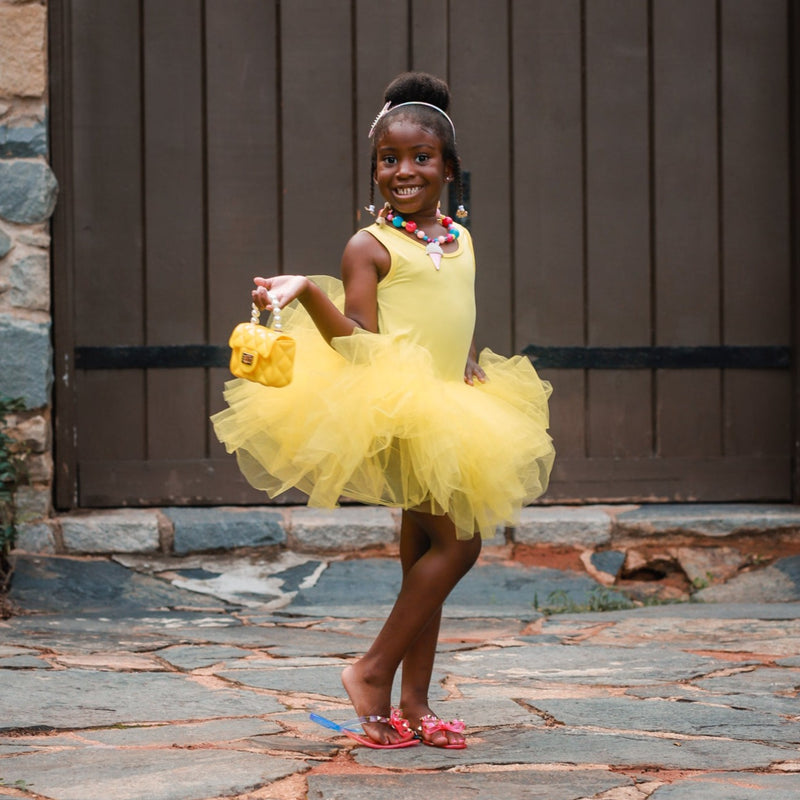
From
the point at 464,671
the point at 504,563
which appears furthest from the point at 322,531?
the point at 464,671

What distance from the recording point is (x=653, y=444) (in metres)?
4.82

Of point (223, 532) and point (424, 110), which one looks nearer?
point (424, 110)

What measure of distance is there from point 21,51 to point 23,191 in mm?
481

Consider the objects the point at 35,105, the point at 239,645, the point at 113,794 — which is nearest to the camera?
the point at 113,794

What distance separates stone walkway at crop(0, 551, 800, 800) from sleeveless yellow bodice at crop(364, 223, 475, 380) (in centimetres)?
80

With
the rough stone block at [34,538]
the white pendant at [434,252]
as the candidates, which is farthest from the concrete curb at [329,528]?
the white pendant at [434,252]

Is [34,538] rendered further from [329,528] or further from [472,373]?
[472,373]

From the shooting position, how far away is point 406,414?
2.44 m

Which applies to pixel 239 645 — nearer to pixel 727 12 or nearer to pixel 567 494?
pixel 567 494

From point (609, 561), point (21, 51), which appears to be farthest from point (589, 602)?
point (21, 51)

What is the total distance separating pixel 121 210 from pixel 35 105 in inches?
19.4

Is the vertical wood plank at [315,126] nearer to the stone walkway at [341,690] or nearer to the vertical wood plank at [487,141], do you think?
the vertical wood plank at [487,141]

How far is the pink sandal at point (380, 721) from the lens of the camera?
8.19 feet

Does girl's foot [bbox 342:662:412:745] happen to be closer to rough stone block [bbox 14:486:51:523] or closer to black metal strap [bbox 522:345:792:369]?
rough stone block [bbox 14:486:51:523]
